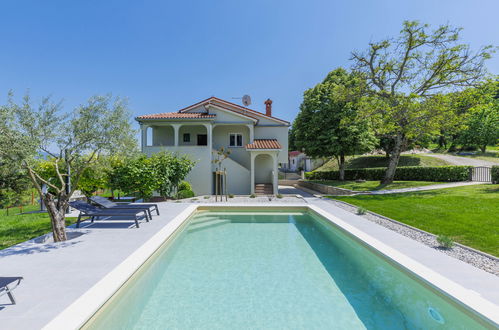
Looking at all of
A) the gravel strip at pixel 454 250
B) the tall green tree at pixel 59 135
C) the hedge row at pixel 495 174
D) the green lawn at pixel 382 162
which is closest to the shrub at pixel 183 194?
the tall green tree at pixel 59 135

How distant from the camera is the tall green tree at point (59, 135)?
573cm

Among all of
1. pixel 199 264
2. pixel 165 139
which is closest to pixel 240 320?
pixel 199 264

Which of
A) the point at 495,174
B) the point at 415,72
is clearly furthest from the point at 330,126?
the point at 495,174

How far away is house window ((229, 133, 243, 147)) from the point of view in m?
23.7

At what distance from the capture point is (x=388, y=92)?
21.3 meters

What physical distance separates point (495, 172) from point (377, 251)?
62.1 ft

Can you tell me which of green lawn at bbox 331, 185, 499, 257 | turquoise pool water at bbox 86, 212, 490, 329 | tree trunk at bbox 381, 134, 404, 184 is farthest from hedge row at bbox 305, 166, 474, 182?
turquoise pool water at bbox 86, 212, 490, 329

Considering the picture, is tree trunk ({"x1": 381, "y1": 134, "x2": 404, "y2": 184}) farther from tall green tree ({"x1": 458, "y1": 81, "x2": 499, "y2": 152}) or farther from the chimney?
tall green tree ({"x1": 458, "y1": 81, "x2": 499, "y2": 152})

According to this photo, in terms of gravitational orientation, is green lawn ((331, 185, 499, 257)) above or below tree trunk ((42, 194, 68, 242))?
below

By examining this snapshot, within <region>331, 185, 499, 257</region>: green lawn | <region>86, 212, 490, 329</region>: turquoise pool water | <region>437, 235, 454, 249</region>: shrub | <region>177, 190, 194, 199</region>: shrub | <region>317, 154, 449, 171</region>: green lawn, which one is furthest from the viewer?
<region>317, 154, 449, 171</region>: green lawn

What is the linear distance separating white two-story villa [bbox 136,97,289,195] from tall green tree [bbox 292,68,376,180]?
498 centimetres

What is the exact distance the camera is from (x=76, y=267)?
5.37m

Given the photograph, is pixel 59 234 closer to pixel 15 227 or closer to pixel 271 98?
pixel 15 227

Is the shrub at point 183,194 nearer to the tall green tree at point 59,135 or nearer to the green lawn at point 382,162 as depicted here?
the tall green tree at point 59,135
